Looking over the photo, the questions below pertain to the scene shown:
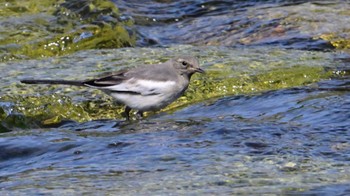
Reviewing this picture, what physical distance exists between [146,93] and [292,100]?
148 centimetres

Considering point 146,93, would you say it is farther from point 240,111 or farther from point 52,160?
point 52,160

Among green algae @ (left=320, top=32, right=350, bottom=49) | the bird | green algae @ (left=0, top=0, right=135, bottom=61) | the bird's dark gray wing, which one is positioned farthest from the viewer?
green algae @ (left=0, top=0, right=135, bottom=61)

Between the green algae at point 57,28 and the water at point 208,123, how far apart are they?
564 mm

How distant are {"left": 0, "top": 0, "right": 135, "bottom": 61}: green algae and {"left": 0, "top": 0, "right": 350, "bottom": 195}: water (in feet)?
1.85

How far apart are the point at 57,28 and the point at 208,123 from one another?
17.2 feet

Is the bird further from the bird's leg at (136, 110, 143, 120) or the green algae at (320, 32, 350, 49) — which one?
the green algae at (320, 32, 350, 49)

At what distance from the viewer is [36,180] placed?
20.5ft

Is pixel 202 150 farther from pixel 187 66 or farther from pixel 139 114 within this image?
pixel 187 66

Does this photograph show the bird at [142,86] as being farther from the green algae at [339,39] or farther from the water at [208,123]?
the green algae at [339,39]

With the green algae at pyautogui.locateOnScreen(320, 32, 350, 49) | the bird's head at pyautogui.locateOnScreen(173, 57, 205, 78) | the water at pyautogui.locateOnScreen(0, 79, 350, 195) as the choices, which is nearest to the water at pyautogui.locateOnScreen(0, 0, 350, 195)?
the water at pyautogui.locateOnScreen(0, 79, 350, 195)

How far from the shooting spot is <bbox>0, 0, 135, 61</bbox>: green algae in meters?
12.0

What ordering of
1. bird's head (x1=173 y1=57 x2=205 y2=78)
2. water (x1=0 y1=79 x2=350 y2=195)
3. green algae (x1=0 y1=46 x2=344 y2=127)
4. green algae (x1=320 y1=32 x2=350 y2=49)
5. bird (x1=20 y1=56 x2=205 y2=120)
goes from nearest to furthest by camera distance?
water (x1=0 y1=79 x2=350 y2=195) → bird (x1=20 y1=56 x2=205 y2=120) → bird's head (x1=173 y1=57 x2=205 y2=78) → green algae (x1=0 y1=46 x2=344 y2=127) → green algae (x1=320 y1=32 x2=350 y2=49)

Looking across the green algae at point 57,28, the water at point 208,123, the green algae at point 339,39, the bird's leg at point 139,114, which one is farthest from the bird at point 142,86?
the green algae at point 339,39

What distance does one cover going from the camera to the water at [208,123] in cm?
604
